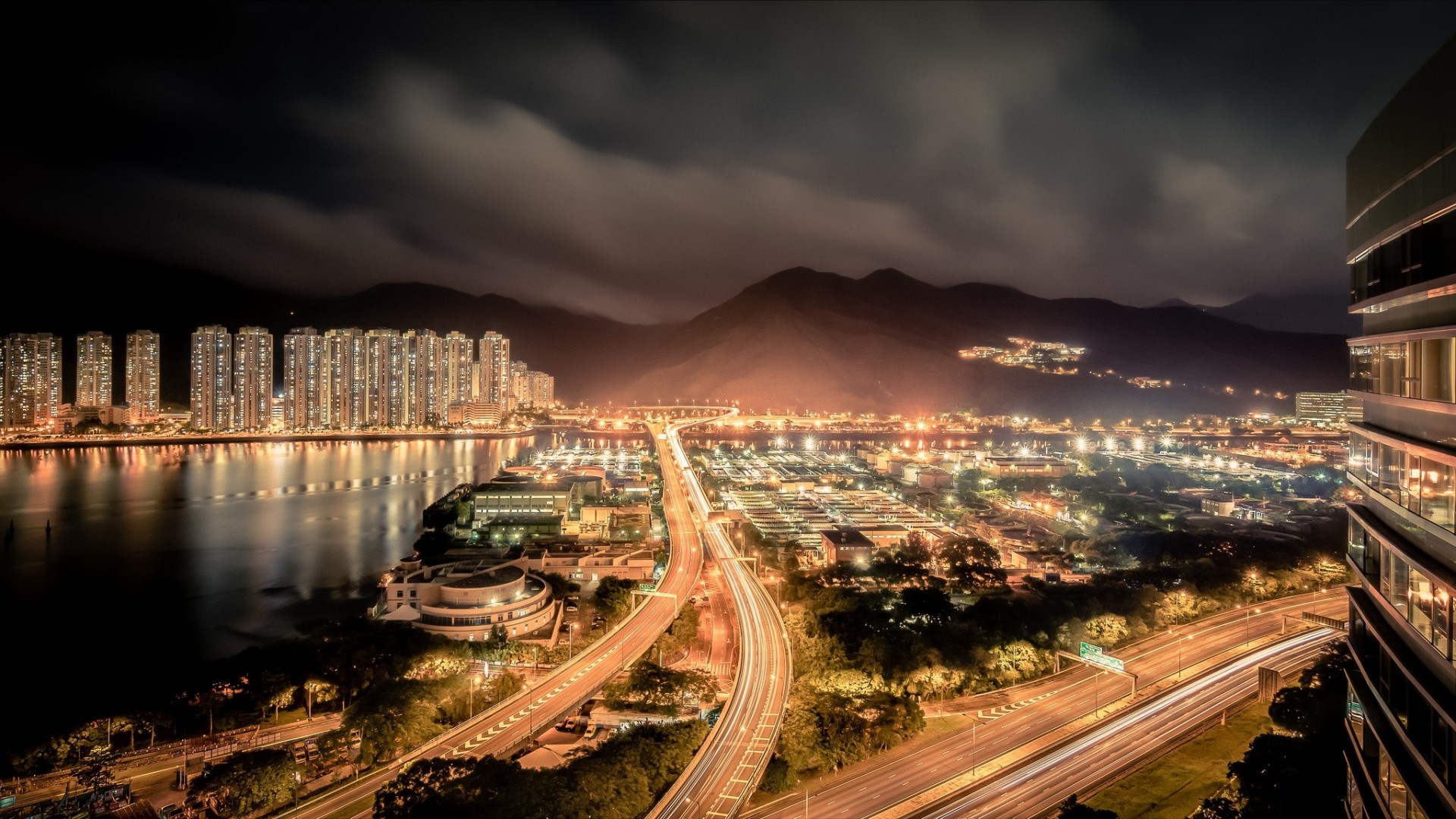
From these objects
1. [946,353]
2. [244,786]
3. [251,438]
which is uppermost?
[946,353]

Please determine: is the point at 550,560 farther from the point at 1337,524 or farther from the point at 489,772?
the point at 1337,524

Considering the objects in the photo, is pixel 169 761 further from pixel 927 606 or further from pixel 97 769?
pixel 927 606

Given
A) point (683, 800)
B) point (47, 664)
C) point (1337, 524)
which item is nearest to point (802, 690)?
point (683, 800)

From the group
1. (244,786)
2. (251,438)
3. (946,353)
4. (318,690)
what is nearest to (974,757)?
(244,786)

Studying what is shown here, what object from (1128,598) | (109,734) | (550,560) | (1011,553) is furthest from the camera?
(1011,553)

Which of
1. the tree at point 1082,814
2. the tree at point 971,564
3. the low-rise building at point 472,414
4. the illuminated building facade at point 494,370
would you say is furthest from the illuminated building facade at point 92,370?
the tree at point 1082,814

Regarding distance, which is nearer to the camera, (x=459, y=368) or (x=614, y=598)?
(x=614, y=598)
